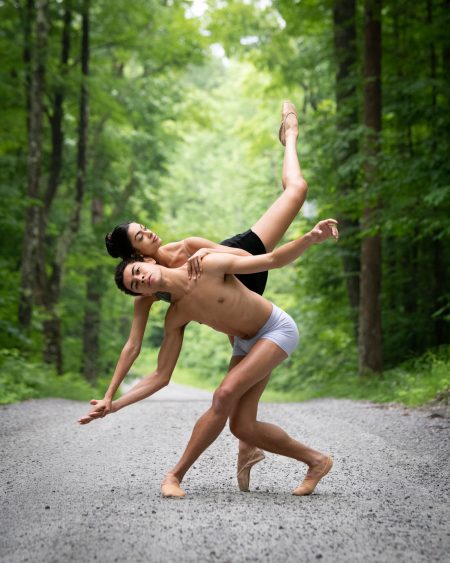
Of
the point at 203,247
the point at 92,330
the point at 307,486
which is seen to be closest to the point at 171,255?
the point at 203,247

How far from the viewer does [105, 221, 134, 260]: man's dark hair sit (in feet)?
16.2

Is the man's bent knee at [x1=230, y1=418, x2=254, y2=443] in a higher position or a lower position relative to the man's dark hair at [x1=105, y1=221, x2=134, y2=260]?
lower

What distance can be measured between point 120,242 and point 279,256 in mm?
1068

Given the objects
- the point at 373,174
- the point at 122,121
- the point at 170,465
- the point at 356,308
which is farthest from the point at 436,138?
the point at 122,121

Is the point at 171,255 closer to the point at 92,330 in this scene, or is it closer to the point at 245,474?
the point at 245,474

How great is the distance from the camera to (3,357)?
1407cm

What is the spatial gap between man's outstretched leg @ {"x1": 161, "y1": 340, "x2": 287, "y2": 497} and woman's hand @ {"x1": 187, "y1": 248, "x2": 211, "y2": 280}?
25.2 inches

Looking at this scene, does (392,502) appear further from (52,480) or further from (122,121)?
(122,121)

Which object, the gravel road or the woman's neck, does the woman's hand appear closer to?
the woman's neck

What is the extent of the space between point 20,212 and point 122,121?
4851 mm

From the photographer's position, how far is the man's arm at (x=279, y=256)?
15.1ft

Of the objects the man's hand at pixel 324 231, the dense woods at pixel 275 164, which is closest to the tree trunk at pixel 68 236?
the dense woods at pixel 275 164

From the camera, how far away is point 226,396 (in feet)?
16.0

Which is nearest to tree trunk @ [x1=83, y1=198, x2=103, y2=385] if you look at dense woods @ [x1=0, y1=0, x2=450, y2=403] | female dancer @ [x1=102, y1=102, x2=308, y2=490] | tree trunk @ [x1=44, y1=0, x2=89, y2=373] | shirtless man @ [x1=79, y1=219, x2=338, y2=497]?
dense woods @ [x1=0, y1=0, x2=450, y2=403]
